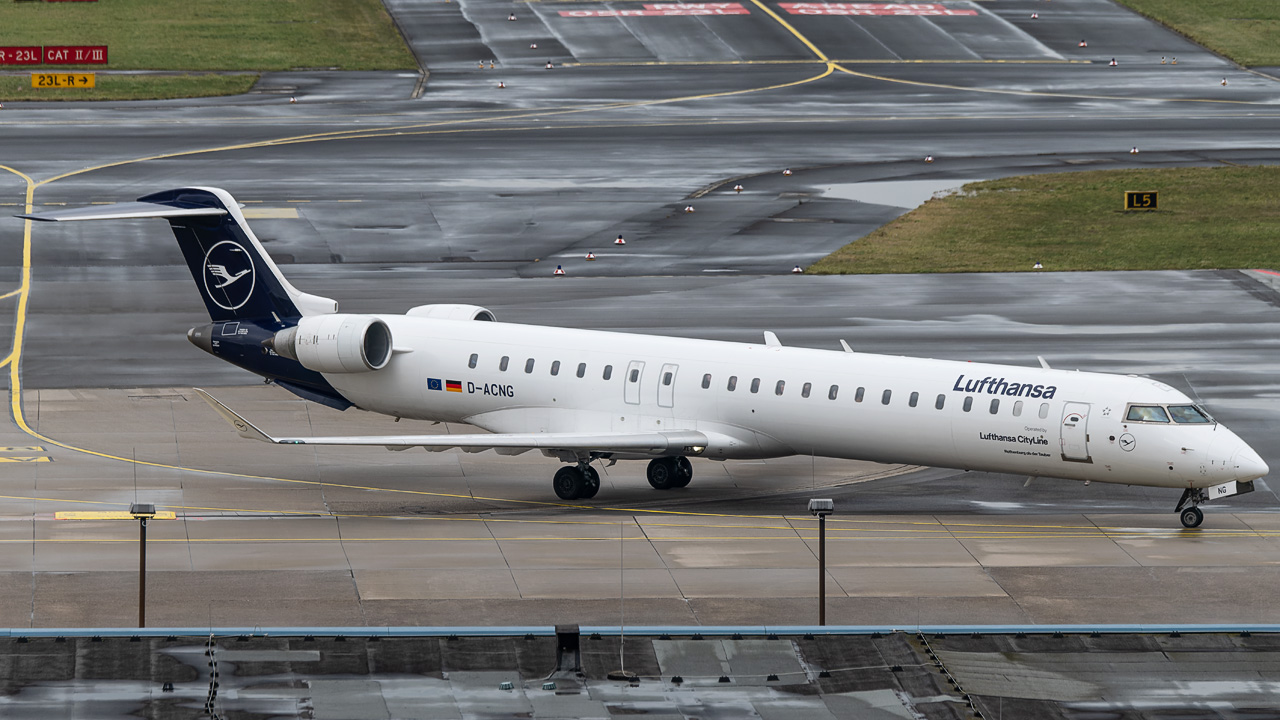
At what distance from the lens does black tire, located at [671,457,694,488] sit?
37.6 meters

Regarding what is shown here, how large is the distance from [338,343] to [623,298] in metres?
17.8

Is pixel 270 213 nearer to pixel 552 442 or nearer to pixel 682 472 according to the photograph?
pixel 682 472

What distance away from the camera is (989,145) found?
7869 cm

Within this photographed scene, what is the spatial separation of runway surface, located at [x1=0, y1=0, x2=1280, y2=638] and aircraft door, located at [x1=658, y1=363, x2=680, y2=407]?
6.19 ft

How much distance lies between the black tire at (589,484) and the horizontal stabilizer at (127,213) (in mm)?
9636

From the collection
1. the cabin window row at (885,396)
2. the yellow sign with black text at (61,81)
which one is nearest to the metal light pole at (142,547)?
the cabin window row at (885,396)

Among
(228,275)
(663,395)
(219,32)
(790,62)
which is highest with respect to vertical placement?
(219,32)

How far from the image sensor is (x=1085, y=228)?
64500mm

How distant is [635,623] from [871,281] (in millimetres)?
30621

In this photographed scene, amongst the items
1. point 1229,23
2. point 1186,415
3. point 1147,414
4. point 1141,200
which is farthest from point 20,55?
point 1186,415

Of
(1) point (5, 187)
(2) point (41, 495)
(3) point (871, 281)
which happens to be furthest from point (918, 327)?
(1) point (5, 187)

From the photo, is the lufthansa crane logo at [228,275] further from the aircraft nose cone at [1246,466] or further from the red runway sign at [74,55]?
the red runway sign at [74,55]

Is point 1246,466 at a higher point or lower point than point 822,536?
higher

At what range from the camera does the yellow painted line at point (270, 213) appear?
64.9 meters
